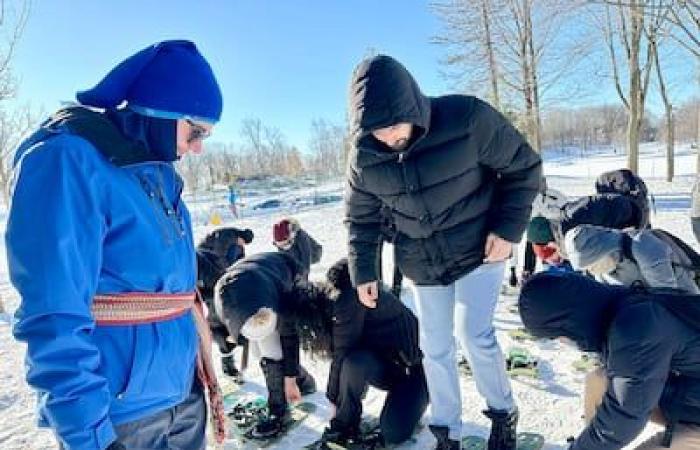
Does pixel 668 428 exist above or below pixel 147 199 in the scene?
below

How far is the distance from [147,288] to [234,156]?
239 feet

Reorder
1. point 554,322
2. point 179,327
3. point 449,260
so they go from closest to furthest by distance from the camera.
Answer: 1. point 179,327
2. point 554,322
3. point 449,260

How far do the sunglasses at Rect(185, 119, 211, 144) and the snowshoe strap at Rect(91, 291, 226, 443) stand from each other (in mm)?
431

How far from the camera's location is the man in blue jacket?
1195 mm

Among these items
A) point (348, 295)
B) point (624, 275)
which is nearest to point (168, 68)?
point (348, 295)

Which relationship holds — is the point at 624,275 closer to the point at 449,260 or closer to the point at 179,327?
the point at 449,260

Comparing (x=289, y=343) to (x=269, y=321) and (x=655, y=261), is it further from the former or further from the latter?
(x=655, y=261)

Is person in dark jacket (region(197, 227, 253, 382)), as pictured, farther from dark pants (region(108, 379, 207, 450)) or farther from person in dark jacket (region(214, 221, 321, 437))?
dark pants (region(108, 379, 207, 450))

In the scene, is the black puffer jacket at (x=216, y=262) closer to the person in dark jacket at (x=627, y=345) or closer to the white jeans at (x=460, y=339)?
the white jeans at (x=460, y=339)

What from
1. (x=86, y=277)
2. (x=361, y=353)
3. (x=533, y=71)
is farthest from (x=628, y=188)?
(x=533, y=71)

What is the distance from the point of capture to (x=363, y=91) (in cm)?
220

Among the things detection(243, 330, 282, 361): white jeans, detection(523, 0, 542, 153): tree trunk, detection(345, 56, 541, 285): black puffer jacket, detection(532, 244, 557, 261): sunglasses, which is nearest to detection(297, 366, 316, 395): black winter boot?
detection(243, 330, 282, 361): white jeans

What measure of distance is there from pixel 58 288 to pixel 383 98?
1.35m

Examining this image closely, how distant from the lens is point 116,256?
1401 millimetres
